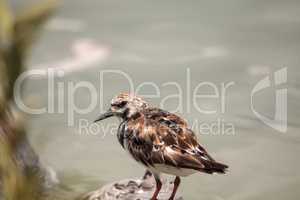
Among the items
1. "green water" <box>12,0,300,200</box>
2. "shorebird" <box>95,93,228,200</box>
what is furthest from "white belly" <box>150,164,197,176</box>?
"green water" <box>12,0,300,200</box>

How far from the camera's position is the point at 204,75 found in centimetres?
573

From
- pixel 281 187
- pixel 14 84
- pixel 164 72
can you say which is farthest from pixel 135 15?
pixel 14 84

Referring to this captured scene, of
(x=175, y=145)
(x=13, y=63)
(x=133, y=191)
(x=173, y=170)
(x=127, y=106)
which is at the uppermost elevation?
(x=13, y=63)

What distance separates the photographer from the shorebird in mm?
3045

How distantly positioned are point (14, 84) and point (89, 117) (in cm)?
428

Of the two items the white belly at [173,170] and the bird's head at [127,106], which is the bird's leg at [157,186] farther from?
the bird's head at [127,106]

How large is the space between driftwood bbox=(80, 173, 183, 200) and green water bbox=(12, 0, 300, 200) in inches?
22.1

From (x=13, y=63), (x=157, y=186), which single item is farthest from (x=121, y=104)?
(x=13, y=63)

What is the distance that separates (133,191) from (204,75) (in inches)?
91.1

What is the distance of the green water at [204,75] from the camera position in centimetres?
457

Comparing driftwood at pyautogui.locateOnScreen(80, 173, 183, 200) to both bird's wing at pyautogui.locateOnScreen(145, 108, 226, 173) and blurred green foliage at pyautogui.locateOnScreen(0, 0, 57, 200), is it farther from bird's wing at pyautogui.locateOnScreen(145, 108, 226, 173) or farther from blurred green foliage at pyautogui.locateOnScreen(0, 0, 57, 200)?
blurred green foliage at pyautogui.locateOnScreen(0, 0, 57, 200)

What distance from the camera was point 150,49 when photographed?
6082mm

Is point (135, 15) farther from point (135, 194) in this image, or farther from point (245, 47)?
point (135, 194)

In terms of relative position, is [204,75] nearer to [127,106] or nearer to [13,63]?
[127,106]
